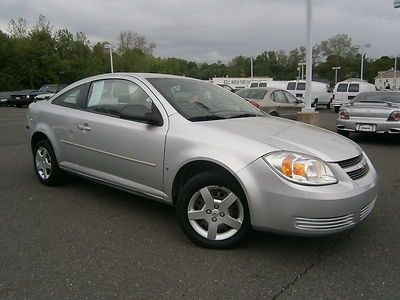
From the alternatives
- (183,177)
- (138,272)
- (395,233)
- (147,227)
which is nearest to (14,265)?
(138,272)

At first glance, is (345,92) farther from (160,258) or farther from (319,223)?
(160,258)

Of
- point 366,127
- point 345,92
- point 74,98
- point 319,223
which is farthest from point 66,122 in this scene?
point 345,92

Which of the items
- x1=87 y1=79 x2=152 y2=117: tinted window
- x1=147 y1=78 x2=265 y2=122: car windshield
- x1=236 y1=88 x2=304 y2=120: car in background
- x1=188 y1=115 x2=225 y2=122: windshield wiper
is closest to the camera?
x1=188 y1=115 x2=225 y2=122: windshield wiper

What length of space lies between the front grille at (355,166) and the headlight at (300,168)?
0.22m

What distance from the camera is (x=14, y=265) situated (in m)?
3.27

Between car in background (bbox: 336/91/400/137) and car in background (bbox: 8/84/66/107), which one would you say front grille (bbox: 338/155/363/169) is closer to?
car in background (bbox: 336/91/400/137)

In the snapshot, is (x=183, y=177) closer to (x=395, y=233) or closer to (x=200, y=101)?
(x=200, y=101)

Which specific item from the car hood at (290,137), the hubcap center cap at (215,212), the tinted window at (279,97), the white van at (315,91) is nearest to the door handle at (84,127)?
the car hood at (290,137)

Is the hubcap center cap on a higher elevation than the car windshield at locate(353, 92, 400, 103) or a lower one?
lower

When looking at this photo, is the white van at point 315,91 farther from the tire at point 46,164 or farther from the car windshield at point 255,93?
the tire at point 46,164

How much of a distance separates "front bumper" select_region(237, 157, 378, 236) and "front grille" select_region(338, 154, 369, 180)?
9 cm

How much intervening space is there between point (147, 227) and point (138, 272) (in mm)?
943

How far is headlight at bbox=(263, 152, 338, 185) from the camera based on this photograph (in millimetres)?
3211

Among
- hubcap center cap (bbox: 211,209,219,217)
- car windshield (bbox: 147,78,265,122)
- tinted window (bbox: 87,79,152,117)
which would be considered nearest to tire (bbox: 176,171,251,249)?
hubcap center cap (bbox: 211,209,219,217)
